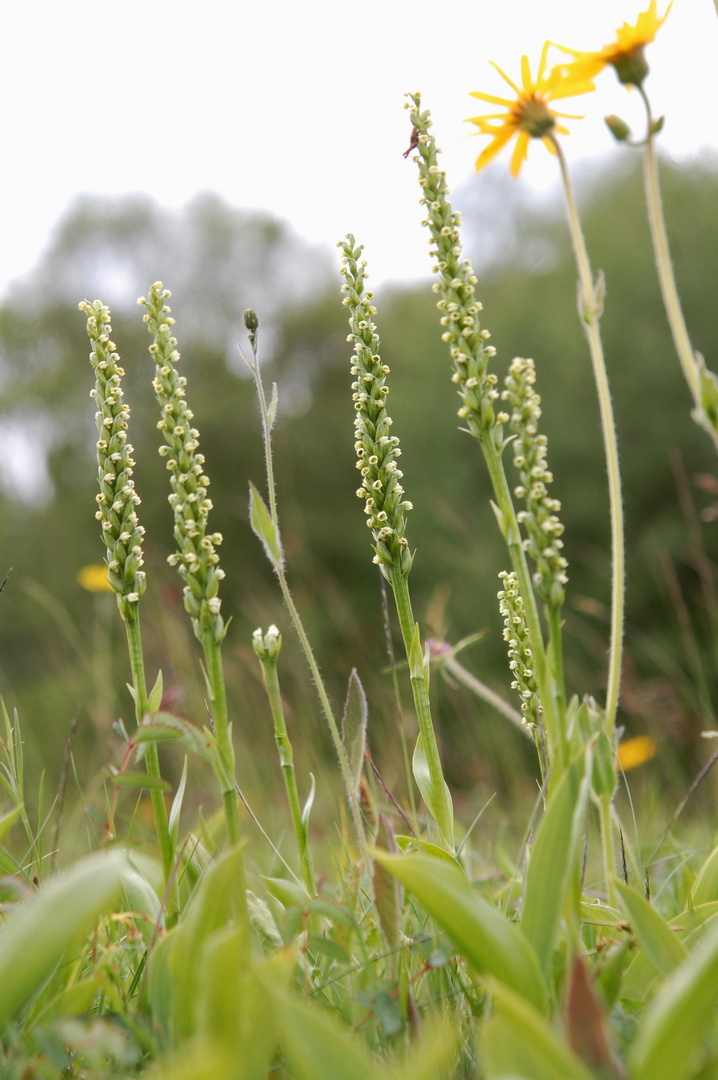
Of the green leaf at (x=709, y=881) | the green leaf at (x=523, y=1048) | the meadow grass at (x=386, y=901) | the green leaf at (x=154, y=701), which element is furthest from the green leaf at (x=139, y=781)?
the green leaf at (x=709, y=881)

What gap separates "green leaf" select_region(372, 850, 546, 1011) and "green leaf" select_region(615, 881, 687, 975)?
0.50 ft

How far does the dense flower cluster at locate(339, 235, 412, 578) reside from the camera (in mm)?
1311

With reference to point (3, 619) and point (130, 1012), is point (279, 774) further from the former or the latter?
point (3, 619)

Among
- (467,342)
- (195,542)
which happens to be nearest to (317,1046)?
(195,542)

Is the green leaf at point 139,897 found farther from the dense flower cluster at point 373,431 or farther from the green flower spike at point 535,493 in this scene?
the green flower spike at point 535,493

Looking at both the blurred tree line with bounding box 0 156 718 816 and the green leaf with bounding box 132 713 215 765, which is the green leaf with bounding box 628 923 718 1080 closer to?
the green leaf with bounding box 132 713 215 765

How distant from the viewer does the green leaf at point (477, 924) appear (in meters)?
0.96

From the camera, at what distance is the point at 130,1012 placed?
1.14 m

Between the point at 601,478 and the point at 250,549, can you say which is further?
the point at 250,549

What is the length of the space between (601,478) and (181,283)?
10.4m

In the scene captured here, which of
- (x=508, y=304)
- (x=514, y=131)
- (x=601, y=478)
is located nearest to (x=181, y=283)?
(x=508, y=304)

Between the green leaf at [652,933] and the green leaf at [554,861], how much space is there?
0.08 metres

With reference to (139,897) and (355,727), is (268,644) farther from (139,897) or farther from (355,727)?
(139,897)

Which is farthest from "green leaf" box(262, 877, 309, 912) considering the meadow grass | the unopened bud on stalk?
the unopened bud on stalk
